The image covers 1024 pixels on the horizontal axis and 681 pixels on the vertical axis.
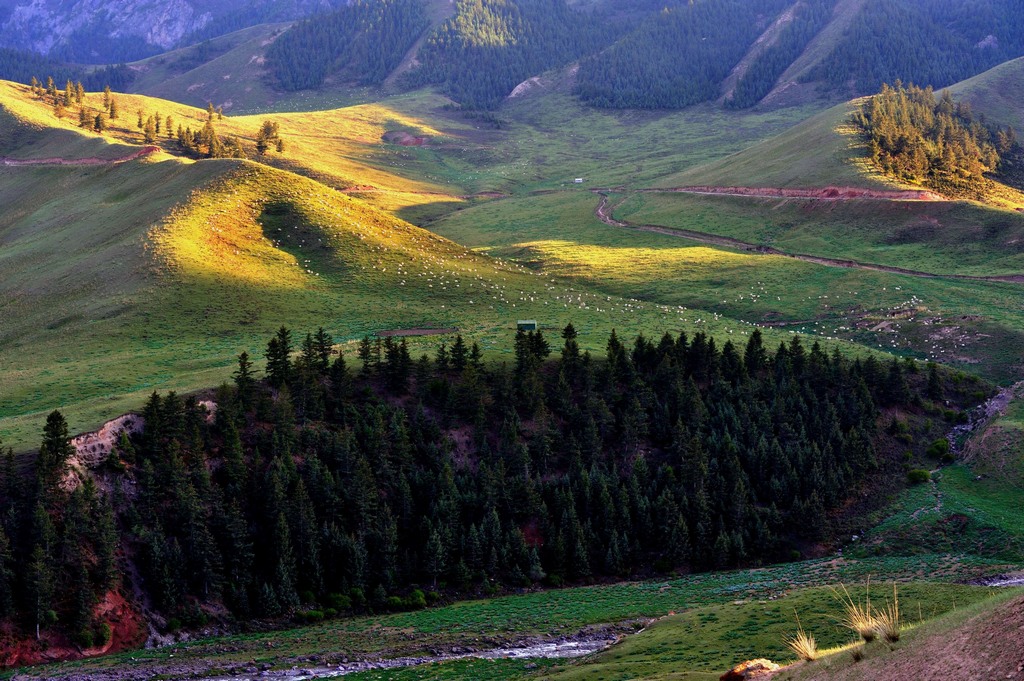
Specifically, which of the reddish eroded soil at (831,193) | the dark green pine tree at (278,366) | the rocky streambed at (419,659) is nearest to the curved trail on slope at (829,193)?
the reddish eroded soil at (831,193)

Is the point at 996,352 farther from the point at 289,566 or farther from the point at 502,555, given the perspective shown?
the point at 289,566

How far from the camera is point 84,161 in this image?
166m

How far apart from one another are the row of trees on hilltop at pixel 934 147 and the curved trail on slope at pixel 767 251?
20.5 metres

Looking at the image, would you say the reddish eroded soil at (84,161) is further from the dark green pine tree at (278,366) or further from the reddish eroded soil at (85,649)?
the reddish eroded soil at (85,649)

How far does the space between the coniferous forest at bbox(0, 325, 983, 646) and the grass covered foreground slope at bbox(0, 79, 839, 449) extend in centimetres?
907

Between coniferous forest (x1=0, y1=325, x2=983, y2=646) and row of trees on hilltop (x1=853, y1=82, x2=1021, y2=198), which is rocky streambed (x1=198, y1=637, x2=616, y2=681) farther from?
row of trees on hilltop (x1=853, y1=82, x2=1021, y2=198)

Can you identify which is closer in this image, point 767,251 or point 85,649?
point 85,649

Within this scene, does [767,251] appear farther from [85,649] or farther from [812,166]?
[85,649]

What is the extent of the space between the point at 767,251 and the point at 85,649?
126355 millimetres

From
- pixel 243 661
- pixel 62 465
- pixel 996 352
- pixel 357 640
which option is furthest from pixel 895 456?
pixel 62 465

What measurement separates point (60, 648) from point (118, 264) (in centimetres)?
7401

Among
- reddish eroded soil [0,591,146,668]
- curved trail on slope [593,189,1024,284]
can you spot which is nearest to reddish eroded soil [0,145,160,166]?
curved trail on slope [593,189,1024,284]


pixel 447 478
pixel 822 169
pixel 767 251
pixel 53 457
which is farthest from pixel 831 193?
pixel 53 457

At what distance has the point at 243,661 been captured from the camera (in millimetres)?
45281
